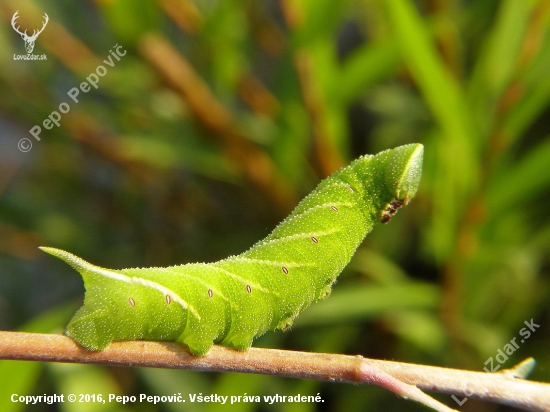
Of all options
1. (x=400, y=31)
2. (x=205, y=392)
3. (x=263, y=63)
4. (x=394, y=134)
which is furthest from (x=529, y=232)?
(x=263, y=63)

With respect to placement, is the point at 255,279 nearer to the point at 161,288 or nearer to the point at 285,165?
the point at 161,288

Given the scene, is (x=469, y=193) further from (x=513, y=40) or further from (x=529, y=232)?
(x=529, y=232)
